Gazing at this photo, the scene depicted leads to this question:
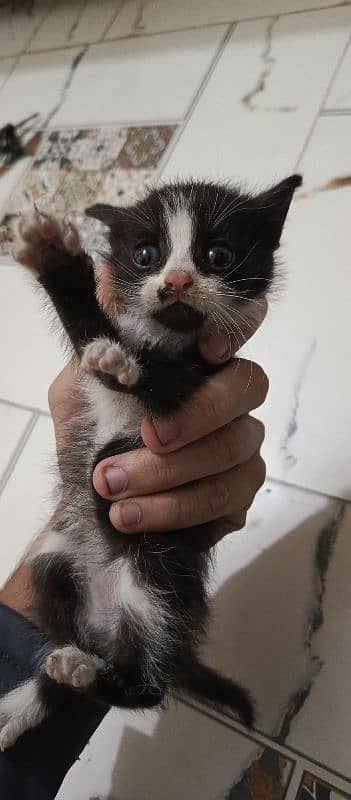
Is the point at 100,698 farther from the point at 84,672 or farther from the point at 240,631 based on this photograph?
the point at 240,631

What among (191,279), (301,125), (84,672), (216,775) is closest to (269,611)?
(216,775)

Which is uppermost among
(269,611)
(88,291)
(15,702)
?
(88,291)

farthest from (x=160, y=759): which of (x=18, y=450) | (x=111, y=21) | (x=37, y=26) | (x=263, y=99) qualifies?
(x=37, y=26)

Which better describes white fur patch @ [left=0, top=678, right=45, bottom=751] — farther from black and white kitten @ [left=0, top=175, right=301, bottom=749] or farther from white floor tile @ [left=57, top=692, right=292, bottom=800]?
white floor tile @ [left=57, top=692, right=292, bottom=800]

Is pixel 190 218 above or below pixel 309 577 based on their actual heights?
Answer: above

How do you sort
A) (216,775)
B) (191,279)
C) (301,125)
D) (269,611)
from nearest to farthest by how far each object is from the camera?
1. (191,279)
2. (216,775)
3. (269,611)
4. (301,125)

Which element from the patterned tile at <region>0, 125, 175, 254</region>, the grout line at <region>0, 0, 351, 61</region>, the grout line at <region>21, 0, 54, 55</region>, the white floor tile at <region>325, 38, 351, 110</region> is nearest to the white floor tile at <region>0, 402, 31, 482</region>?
the patterned tile at <region>0, 125, 175, 254</region>
